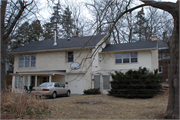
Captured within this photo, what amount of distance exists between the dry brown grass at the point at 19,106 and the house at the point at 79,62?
988 centimetres

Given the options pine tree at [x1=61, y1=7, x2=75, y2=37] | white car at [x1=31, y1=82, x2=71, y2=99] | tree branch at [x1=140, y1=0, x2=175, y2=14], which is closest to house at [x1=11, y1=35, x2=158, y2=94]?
white car at [x1=31, y1=82, x2=71, y2=99]

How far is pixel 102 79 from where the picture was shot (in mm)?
17594

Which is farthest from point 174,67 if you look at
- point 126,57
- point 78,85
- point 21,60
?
point 21,60

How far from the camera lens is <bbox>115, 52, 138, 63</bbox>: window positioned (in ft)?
61.6

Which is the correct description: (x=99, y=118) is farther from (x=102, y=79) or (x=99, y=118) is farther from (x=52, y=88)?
(x=102, y=79)

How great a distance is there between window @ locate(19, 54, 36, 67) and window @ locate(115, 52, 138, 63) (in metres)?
10.4

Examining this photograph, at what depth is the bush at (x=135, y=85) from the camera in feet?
42.7

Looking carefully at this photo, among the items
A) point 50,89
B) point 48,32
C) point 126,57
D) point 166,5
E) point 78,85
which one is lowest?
point 78,85

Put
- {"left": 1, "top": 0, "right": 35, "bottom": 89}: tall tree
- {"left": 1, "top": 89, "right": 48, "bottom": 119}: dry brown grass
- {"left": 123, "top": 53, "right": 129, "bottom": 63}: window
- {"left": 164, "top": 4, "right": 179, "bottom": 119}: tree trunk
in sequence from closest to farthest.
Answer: {"left": 164, "top": 4, "right": 179, "bottom": 119}: tree trunk < {"left": 1, "top": 89, "right": 48, "bottom": 119}: dry brown grass < {"left": 1, "top": 0, "right": 35, "bottom": 89}: tall tree < {"left": 123, "top": 53, "right": 129, "bottom": 63}: window

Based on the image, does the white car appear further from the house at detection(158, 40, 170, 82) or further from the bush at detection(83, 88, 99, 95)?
the house at detection(158, 40, 170, 82)

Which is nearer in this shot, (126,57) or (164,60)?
(126,57)

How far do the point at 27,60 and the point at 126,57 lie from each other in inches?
487

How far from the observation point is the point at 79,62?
60.8 ft

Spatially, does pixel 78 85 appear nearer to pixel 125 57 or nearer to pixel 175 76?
pixel 125 57
